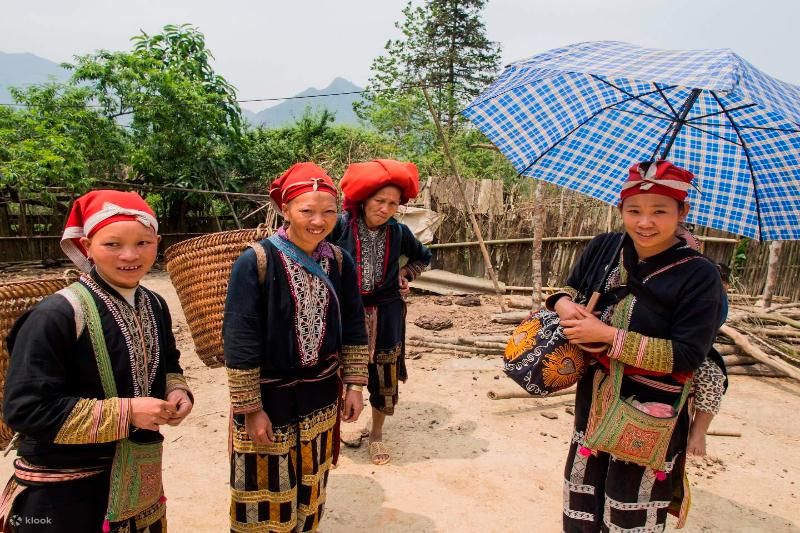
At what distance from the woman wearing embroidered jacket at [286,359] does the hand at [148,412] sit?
0.33 meters

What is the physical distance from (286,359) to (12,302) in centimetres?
94

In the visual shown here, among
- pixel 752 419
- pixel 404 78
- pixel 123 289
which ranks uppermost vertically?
pixel 404 78

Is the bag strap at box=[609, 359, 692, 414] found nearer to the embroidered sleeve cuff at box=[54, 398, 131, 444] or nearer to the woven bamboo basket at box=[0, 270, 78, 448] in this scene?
the embroidered sleeve cuff at box=[54, 398, 131, 444]

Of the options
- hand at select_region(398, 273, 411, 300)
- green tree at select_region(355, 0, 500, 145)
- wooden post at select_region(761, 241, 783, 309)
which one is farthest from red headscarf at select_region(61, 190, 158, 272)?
green tree at select_region(355, 0, 500, 145)

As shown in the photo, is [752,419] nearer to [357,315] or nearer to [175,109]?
[357,315]

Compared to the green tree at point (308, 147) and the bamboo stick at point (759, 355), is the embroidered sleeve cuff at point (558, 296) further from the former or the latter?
the green tree at point (308, 147)

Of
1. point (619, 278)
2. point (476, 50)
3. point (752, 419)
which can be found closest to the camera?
point (619, 278)

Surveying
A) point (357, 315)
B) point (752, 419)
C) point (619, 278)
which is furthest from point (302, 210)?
point (752, 419)

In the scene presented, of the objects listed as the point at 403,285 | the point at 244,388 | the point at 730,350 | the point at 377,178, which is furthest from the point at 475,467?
the point at 730,350

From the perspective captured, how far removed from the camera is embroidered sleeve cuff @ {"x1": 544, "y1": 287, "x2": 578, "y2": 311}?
6.89 ft

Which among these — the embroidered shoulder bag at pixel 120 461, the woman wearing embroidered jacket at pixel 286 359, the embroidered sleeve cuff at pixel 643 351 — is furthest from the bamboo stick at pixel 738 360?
the embroidered shoulder bag at pixel 120 461

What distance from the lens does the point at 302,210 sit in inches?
74.9

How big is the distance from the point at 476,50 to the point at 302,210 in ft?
68.2

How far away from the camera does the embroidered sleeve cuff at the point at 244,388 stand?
182 cm
